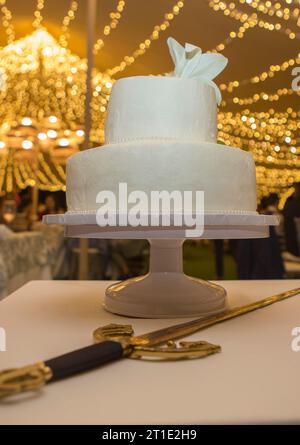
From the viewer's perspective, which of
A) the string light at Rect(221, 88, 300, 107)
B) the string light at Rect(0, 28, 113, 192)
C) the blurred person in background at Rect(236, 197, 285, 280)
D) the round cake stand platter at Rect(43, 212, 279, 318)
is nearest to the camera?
the round cake stand platter at Rect(43, 212, 279, 318)

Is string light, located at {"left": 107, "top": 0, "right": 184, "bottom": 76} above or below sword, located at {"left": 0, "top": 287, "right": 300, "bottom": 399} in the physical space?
above

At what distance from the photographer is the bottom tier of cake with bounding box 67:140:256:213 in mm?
722

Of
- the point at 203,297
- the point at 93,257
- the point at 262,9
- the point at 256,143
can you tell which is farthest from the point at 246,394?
the point at 256,143

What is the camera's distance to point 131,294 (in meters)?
0.81

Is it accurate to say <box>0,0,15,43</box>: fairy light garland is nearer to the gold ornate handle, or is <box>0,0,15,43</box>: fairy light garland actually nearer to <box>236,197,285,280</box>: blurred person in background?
<box>236,197,285,280</box>: blurred person in background

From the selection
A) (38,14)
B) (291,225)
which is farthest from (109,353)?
(38,14)

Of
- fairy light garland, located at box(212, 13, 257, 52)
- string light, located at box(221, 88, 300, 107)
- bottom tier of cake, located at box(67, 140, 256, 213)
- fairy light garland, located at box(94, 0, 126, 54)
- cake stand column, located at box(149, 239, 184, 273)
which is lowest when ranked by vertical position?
cake stand column, located at box(149, 239, 184, 273)

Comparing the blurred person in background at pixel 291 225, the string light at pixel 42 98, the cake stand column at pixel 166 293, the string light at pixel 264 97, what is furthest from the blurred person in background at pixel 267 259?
the string light at pixel 42 98

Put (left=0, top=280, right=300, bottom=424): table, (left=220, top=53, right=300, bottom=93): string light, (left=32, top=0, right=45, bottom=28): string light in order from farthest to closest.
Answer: (left=220, top=53, right=300, bottom=93): string light
(left=32, top=0, right=45, bottom=28): string light
(left=0, top=280, right=300, bottom=424): table

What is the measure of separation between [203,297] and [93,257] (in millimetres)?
2964

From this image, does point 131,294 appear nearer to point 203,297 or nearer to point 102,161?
point 203,297

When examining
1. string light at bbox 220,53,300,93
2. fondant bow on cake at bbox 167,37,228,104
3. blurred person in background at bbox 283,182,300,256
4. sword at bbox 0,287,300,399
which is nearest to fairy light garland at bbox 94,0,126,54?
string light at bbox 220,53,300,93

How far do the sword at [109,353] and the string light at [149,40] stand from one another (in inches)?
105

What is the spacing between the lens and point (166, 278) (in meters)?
0.86
